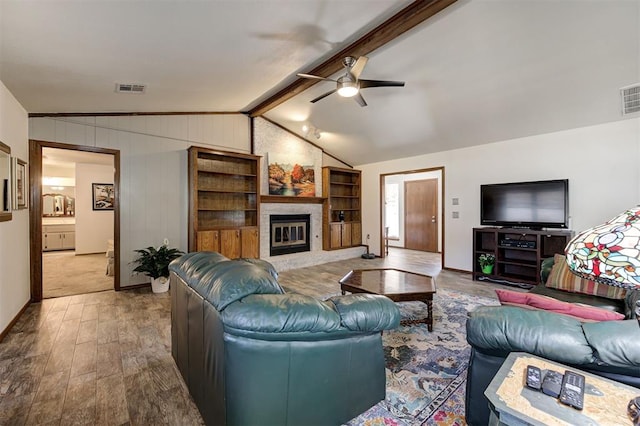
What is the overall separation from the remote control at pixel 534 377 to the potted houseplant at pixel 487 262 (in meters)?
4.24

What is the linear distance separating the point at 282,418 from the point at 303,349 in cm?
35

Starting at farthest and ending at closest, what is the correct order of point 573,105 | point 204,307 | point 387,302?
point 573,105, point 387,302, point 204,307

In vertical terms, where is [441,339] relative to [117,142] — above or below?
below

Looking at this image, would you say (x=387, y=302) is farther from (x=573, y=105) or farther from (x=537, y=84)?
(x=573, y=105)

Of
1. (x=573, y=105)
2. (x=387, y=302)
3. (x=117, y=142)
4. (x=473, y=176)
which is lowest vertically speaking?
(x=387, y=302)

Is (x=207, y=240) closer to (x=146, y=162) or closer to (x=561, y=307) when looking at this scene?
(x=146, y=162)

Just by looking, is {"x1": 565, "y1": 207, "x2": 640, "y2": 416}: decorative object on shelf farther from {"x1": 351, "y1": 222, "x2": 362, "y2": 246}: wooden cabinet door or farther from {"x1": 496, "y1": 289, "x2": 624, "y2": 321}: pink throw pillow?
{"x1": 351, "y1": 222, "x2": 362, "y2": 246}: wooden cabinet door

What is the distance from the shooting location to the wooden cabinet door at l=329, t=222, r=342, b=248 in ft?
22.2

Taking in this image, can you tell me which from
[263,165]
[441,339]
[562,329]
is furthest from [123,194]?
[562,329]

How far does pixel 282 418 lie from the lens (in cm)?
138

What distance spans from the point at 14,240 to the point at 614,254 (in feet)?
15.2

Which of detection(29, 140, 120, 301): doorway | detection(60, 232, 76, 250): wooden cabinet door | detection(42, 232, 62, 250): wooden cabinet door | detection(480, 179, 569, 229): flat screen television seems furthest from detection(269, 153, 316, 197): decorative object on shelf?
detection(42, 232, 62, 250): wooden cabinet door

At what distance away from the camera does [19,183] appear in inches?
125

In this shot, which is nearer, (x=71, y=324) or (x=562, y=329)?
(x=562, y=329)
